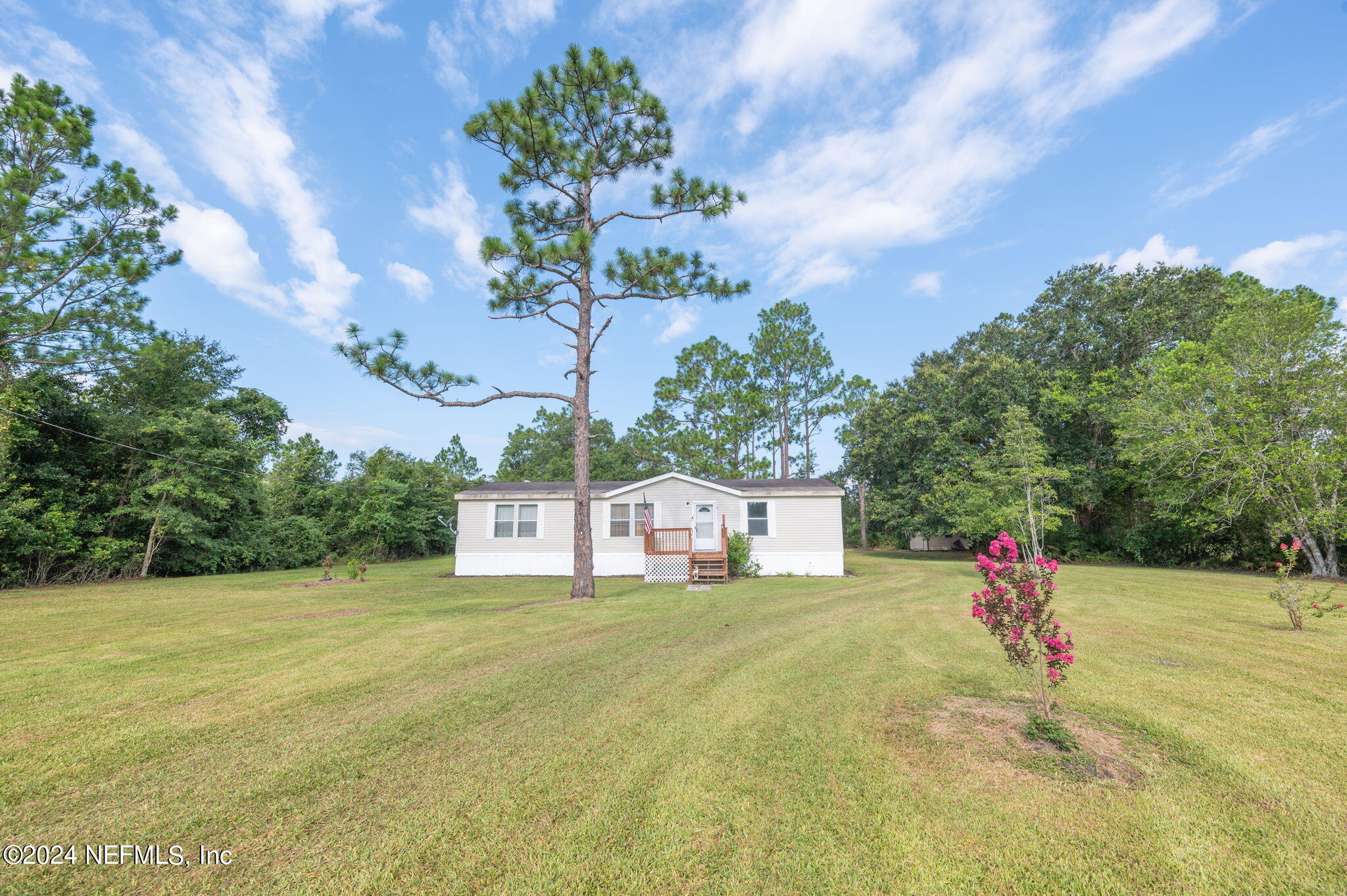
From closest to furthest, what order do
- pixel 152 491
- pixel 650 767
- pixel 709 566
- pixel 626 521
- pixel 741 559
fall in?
pixel 650 767
pixel 152 491
pixel 709 566
pixel 741 559
pixel 626 521

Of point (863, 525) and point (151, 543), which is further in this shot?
point (863, 525)

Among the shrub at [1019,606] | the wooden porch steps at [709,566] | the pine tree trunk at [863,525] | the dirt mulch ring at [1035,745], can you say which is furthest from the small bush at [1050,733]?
the pine tree trunk at [863,525]

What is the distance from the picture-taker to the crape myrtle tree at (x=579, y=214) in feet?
33.7

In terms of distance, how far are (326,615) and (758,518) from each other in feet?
41.3

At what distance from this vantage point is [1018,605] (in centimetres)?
362

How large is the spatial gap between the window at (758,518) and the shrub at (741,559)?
1.55 ft

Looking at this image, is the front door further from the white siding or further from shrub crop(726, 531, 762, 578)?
shrub crop(726, 531, 762, 578)

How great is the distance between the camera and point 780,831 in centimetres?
246

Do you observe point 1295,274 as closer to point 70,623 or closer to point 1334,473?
point 1334,473

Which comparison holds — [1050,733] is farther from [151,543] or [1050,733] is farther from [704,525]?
[151,543]

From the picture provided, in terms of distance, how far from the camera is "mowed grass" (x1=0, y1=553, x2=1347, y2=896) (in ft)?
7.17

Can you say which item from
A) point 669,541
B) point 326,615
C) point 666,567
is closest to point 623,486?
point 669,541

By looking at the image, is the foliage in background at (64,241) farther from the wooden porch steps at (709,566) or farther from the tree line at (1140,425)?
the tree line at (1140,425)

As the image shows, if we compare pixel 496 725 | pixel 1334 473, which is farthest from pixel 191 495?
pixel 1334 473
